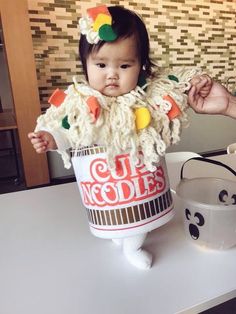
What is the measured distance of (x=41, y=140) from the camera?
44 cm

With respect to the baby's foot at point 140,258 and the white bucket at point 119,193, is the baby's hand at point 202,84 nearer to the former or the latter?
the white bucket at point 119,193

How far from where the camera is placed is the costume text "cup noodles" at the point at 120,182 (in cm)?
45

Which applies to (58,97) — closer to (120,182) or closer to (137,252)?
(120,182)

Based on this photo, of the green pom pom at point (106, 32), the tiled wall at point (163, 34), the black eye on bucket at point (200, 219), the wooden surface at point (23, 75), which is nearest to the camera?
the green pom pom at point (106, 32)

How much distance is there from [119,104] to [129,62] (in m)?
0.07

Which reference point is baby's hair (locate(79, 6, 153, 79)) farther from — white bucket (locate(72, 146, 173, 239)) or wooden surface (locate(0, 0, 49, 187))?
wooden surface (locate(0, 0, 49, 187))

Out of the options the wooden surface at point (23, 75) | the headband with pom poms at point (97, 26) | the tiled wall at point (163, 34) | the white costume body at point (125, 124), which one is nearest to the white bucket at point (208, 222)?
the white costume body at point (125, 124)

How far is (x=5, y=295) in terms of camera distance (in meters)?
0.45

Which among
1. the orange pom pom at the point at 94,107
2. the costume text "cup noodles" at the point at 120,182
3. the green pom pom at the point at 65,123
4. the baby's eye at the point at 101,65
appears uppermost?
the baby's eye at the point at 101,65

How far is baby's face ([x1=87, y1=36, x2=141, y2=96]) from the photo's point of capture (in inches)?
16.6

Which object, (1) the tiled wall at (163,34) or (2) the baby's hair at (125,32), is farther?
(1) the tiled wall at (163,34)

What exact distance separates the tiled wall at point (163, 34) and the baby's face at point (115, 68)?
5.01ft

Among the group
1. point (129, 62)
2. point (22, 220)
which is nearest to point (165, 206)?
point (129, 62)

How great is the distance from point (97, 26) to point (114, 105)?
4.7 inches
